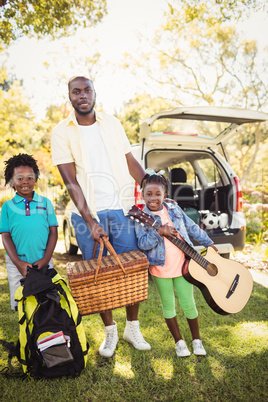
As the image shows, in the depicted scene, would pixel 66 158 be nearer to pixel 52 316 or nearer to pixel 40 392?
pixel 52 316

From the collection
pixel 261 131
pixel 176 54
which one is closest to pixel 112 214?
pixel 176 54

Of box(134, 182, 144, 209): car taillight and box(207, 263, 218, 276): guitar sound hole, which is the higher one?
box(134, 182, 144, 209): car taillight

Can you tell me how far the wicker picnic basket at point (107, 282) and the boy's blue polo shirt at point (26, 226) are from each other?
15.6 inches

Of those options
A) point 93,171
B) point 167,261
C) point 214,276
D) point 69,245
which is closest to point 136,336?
point 167,261

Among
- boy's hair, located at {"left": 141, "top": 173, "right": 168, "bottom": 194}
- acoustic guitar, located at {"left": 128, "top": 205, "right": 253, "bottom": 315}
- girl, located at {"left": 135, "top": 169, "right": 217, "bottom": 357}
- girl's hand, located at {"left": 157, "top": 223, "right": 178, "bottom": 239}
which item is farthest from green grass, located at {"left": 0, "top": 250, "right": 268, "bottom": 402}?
boy's hair, located at {"left": 141, "top": 173, "right": 168, "bottom": 194}

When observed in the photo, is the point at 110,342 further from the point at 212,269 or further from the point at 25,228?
the point at 25,228

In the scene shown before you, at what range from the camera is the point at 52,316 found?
210 cm

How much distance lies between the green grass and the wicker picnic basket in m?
0.48

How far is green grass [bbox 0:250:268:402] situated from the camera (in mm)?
1974

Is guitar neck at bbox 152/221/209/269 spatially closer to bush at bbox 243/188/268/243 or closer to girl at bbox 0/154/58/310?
girl at bbox 0/154/58/310

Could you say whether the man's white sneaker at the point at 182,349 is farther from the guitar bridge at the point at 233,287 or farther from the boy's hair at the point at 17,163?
the boy's hair at the point at 17,163

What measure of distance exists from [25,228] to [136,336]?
124cm

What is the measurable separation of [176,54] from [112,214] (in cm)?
1495

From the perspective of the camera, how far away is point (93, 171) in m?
2.38
